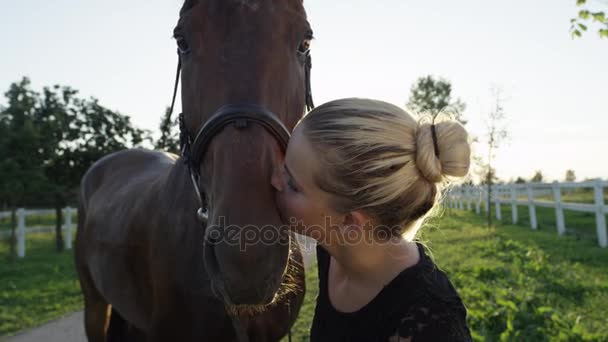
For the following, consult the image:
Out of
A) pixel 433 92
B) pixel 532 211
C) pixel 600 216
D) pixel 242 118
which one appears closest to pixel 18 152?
pixel 242 118

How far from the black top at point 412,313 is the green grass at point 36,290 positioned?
5.45m

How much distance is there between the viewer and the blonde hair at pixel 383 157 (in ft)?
4.45

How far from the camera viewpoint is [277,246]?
1596 mm

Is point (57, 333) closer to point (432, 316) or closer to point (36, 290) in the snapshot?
point (36, 290)

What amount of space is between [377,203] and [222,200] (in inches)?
21.6

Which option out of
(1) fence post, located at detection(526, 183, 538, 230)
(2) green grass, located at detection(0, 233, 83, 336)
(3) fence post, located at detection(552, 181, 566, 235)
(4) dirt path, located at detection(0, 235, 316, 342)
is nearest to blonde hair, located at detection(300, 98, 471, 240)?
(4) dirt path, located at detection(0, 235, 316, 342)

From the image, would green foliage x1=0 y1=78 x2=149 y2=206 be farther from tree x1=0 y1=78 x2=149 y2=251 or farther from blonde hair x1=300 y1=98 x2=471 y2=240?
blonde hair x1=300 y1=98 x2=471 y2=240

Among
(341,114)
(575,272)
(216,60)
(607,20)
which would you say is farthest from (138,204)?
(575,272)

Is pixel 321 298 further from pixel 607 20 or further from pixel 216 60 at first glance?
pixel 607 20

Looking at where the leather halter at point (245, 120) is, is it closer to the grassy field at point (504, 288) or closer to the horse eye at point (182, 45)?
the horse eye at point (182, 45)

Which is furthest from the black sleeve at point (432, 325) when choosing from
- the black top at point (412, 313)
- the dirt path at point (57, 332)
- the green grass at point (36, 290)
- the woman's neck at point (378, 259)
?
the green grass at point (36, 290)

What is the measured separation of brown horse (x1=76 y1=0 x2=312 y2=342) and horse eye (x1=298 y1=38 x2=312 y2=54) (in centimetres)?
1

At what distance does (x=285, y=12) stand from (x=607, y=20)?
337cm

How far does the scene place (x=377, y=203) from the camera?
1398mm
